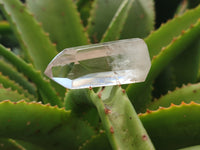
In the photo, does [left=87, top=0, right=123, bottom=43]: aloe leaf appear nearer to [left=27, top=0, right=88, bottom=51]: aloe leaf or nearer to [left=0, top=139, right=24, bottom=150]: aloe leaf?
[left=27, top=0, right=88, bottom=51]: aloe leaf

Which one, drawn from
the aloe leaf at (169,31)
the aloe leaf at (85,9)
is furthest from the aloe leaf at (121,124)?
the aloe leaf at (85,9)

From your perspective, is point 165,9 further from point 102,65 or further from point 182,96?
point 102,65

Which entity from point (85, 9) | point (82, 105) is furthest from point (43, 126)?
point (85, 9)

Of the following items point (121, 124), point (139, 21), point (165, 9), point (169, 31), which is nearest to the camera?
point (121, 124)

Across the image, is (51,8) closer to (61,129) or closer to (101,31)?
(101,31)

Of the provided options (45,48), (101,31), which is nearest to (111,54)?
(45,48)

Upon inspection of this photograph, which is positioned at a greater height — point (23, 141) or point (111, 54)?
point (111, 54)

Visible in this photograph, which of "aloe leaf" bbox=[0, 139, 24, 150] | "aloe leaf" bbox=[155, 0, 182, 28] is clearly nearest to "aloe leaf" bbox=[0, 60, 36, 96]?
"aloe leaf" bbox=[0, 139, 24, 150]
